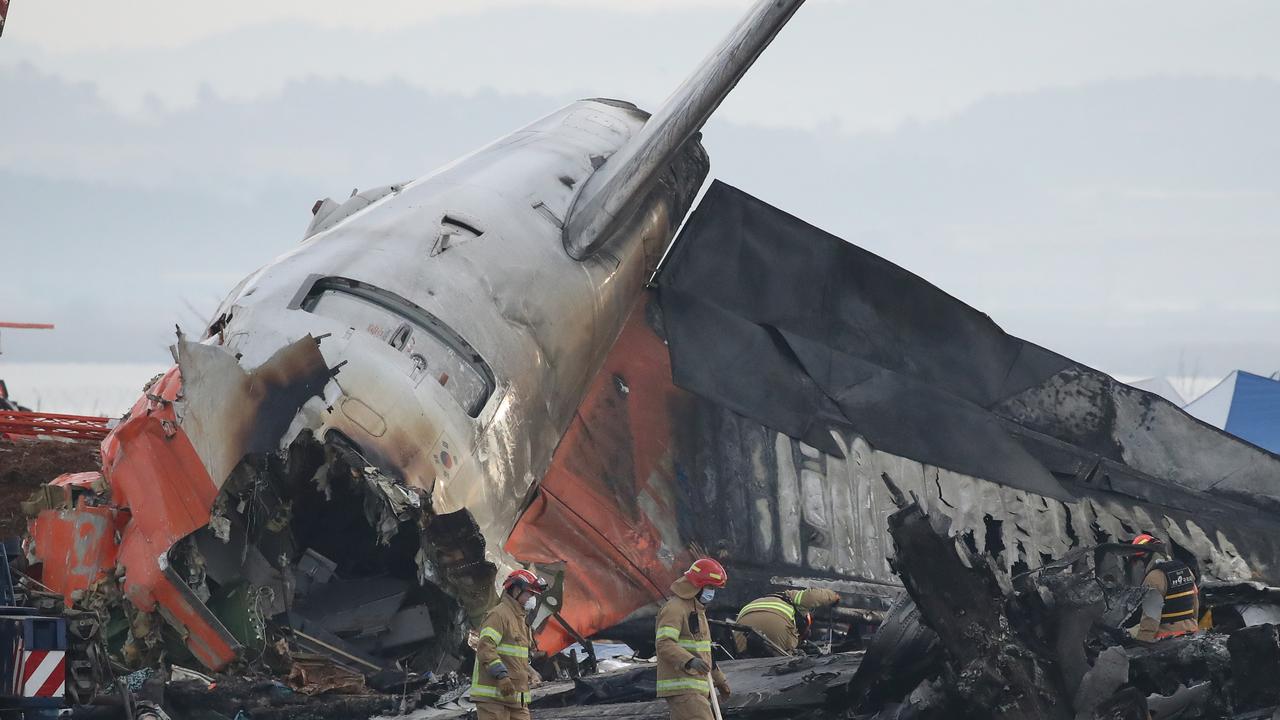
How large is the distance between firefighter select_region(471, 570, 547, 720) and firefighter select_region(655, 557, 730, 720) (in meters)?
0.94

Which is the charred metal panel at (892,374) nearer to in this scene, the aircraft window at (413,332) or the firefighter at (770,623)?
the firefighter at (770,623)

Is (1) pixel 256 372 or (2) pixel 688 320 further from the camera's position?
(2) pixel 688 320

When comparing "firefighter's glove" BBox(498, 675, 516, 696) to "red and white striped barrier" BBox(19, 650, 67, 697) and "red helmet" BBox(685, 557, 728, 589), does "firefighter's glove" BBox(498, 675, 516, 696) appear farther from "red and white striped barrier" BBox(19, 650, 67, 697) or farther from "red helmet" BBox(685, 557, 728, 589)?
"red and white striped barrier" BBox(19, 650, 67, 697)

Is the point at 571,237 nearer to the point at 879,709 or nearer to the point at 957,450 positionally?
the point at 957,450

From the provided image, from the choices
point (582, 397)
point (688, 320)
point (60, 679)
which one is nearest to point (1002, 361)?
point (688, 320)

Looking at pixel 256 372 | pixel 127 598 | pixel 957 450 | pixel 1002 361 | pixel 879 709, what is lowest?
pixel 879 709

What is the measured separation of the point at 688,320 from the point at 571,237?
228 cm

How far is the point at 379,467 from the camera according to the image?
12.2 meters

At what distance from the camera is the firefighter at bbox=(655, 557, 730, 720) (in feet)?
31.2

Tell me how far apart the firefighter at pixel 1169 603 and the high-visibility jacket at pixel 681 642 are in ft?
12.6

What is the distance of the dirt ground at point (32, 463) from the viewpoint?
1920 cm

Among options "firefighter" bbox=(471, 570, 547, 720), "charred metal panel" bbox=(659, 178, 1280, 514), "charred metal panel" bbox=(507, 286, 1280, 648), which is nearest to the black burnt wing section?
"charred metal panel" bbox=(659, 178, 1280, 514)

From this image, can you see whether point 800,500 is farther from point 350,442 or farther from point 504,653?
point 504,653

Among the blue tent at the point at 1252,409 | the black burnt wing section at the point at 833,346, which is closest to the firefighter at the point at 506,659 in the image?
the black burnt wing section at the point at 833,346
